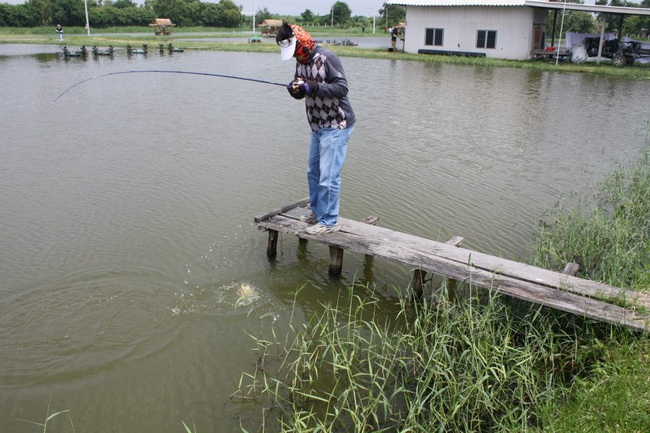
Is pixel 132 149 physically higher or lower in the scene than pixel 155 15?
lower

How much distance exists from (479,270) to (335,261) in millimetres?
1503

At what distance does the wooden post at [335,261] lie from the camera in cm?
570

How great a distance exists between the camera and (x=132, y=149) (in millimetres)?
10445

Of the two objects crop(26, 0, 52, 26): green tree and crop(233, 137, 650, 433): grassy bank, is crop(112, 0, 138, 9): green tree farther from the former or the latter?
crop(233, 137, 650, 433): grassy bank

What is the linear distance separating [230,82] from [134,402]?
16.7 meters

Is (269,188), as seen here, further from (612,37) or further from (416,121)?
(612,37)

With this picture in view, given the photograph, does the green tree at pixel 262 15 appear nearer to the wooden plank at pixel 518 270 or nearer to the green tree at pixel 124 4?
the green tree at pixel 124 4

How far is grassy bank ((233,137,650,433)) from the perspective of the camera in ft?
11.4

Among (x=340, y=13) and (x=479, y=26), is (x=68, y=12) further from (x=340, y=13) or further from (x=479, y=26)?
(x=479, y=26)

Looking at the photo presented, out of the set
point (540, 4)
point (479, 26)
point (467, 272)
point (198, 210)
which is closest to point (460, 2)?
point (479, 26)

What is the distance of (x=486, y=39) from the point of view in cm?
3070

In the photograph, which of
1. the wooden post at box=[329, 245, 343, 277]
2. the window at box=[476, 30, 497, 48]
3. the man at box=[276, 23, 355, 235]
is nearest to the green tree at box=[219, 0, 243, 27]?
the window at box=[476, 30, 497, 48]

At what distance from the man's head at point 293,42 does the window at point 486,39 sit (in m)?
28.1

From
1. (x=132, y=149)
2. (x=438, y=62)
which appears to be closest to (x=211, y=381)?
(x=132, y=149)
